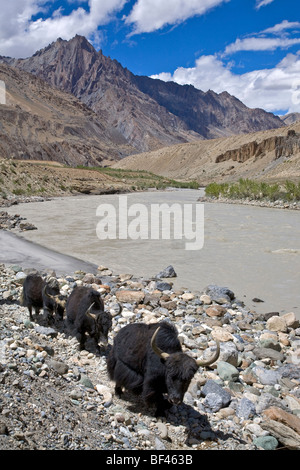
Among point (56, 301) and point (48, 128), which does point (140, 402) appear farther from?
point (48, 128)

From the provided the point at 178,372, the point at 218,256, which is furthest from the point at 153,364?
the point at 218,256

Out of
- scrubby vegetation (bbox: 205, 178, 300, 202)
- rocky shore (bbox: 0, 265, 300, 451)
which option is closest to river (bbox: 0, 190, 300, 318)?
rocky shore (bbox: 0, 265, 300, 451)

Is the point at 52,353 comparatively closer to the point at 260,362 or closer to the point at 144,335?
the point at 144,335

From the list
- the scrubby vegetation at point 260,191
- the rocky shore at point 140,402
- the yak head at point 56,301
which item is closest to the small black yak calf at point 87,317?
the rocky shore at point 140,402

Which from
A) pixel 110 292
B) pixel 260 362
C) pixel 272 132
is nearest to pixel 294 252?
pixel 110 292

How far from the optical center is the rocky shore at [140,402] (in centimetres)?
334

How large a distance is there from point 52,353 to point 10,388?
1301 mm

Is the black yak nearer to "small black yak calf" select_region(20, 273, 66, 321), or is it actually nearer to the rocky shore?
the rocky shore

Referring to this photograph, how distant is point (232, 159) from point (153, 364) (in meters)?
105

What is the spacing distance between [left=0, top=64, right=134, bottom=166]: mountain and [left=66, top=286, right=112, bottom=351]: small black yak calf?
8058cm

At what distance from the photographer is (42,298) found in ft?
20.6

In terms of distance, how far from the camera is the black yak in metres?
3.50

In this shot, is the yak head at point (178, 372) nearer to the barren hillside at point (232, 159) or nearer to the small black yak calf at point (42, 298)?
the small black yak calf at point (42, 298)
